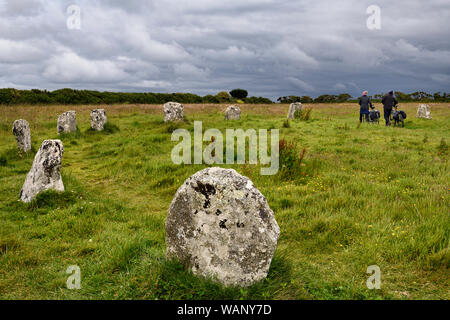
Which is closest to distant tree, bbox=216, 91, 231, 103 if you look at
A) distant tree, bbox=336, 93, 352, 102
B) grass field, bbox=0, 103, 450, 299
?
distant tree, bbox=336, 93, 352, 102

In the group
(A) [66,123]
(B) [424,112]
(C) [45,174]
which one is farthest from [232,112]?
(C) [45,174]

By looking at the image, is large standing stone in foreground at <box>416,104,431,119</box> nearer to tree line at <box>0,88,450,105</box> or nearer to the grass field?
the grass field

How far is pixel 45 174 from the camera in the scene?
8125mm

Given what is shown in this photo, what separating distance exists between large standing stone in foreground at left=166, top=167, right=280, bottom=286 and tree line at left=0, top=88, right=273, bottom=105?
148 feet

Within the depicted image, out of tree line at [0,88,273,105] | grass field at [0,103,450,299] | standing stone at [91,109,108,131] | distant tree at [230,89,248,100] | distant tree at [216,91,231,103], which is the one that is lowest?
grass field at [0,103,450,299]

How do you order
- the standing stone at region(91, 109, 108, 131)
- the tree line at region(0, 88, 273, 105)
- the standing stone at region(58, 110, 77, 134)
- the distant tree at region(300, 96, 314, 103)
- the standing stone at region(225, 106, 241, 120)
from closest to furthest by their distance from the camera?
the standing stone at region(58, 110, 77, 134) < the standing stone at region(91, 109, 108, 131) < the standing stone at region(225, 106, 241, 120) < the tree line at region(0, 88, 273, 105) < the distant tree at region(300, 96, 314, 103)

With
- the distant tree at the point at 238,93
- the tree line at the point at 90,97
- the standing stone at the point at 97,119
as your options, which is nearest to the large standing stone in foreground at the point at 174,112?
the standing stone at the point at 97,119

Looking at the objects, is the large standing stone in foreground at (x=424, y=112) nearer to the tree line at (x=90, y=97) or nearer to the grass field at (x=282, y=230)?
the grass field at (x=282, y=230)

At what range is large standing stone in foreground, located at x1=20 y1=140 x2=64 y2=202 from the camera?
8.04 meters

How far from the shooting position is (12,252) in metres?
5.48

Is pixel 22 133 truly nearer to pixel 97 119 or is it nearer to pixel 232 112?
pixel 97 119

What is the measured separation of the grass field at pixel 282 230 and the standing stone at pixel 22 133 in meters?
→ 1.55

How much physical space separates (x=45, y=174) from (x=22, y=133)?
6648 millimetres
